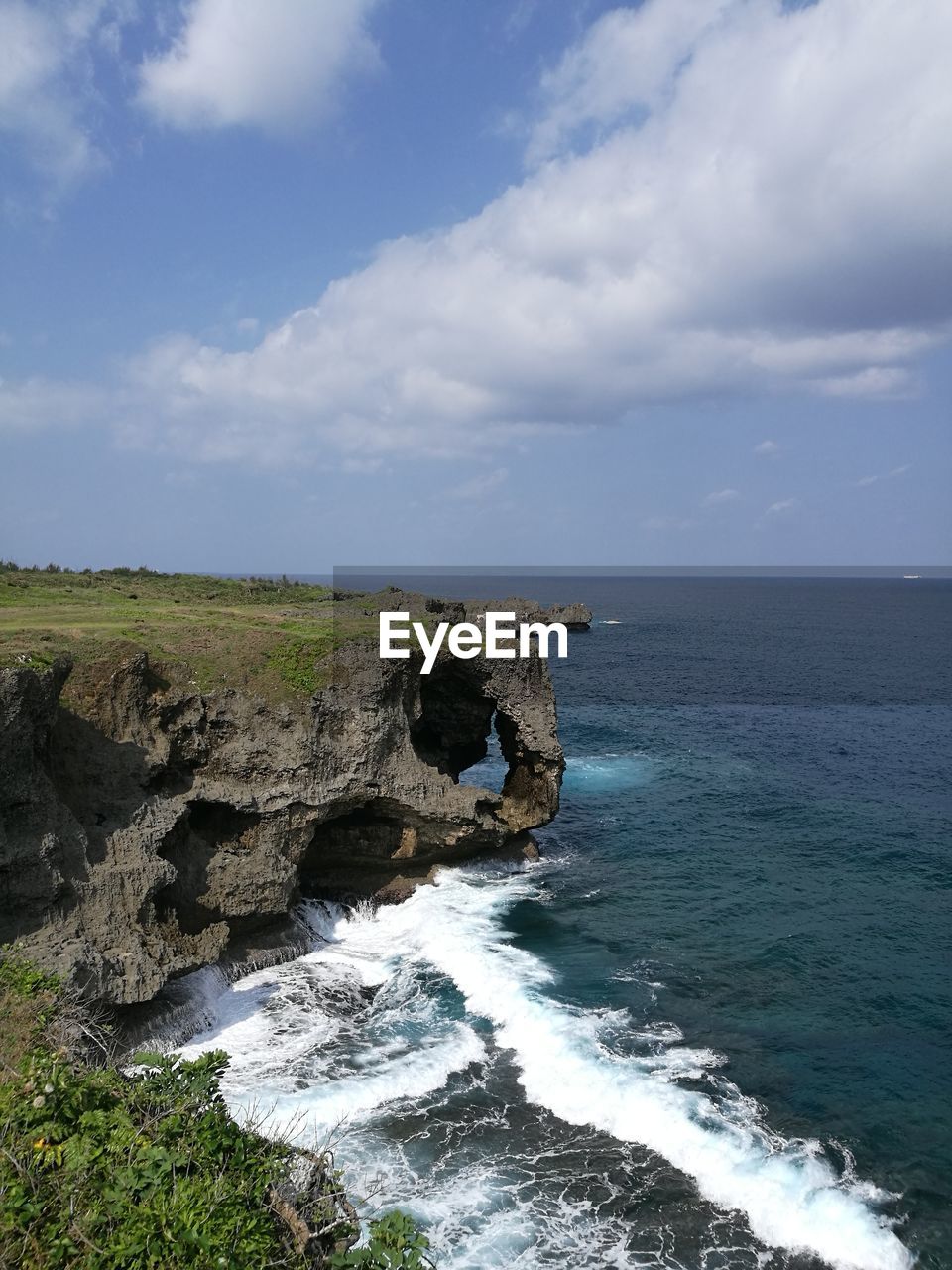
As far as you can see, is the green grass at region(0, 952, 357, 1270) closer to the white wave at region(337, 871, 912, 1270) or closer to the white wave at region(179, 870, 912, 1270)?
the white wave at region(179, 870, 912, 1270)

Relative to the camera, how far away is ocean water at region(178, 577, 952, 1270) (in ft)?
56.6

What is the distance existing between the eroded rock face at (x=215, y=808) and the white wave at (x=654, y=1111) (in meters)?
4.37

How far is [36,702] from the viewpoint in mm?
22375

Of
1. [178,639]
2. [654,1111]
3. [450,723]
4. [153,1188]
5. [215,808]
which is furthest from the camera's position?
[450,723]

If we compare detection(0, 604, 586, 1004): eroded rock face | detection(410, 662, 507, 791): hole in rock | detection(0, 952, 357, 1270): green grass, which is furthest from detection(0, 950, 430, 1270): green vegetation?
detection(410, 662, 507, 791): hole in rock

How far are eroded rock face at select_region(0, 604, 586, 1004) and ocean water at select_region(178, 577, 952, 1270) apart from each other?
7.30ft

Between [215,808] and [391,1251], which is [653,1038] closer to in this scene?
[391,1251]

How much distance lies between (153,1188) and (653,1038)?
15.7 metres

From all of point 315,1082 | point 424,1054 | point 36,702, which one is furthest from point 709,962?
point 36,702

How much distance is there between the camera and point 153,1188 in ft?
36.8

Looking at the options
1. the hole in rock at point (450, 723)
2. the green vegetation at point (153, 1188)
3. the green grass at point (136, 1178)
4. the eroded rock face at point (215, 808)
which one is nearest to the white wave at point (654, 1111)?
the eroded rock face at point (215, 808)

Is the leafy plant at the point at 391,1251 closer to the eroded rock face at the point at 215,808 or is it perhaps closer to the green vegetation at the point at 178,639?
the eroded rock face at the point at 215,808

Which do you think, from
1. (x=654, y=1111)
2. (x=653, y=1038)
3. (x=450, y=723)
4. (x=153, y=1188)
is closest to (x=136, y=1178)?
(x=153, y=1188)

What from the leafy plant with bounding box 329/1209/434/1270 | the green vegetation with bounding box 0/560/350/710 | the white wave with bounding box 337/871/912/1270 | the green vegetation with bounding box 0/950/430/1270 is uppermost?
the green vegetation with bounding box 0/560/350/710
